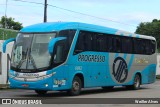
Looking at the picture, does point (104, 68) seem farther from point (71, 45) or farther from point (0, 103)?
point (0, 103)

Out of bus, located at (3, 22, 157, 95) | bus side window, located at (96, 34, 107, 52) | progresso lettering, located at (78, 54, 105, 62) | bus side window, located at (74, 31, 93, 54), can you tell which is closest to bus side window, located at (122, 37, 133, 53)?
bus, located at (3, 22, 157, 95)

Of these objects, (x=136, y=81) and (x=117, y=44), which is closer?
(x=117, y=44)

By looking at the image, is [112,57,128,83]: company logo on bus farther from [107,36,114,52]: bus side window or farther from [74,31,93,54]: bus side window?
[74,31,93,54]: bus side window

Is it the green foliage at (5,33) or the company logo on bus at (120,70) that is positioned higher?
the green foliage at (5,33)

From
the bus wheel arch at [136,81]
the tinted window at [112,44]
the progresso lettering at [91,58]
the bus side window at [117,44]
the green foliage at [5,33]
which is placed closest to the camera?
the progresso lettering at [91,58]

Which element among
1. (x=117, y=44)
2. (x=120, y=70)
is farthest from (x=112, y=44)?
(x=120, y=70)

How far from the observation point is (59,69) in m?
18.9

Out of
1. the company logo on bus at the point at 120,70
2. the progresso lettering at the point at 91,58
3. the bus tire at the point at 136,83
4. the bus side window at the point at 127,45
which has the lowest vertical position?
the bus tire at the point at 136,83

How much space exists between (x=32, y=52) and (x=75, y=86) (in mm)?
2835

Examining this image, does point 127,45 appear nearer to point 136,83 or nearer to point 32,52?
point 136,83

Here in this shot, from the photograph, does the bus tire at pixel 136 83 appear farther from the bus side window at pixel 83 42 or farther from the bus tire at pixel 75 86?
the bus tire at pixel 75 86

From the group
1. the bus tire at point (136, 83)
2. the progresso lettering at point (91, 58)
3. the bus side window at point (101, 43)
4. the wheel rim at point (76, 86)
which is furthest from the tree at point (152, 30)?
the wheel rim at point (76, 86)

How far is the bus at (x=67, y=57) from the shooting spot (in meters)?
18.5

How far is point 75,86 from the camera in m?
20.0
